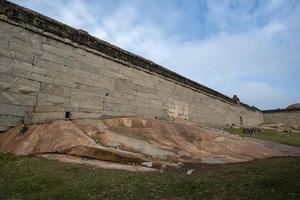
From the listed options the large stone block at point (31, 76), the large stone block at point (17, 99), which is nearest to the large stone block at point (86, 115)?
the large stone block at point (31, 76)

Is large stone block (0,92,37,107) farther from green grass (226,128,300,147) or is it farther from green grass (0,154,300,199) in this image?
green grass (226,128,300,147)

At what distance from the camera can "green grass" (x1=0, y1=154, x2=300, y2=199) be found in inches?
193

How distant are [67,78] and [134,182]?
5326 mm

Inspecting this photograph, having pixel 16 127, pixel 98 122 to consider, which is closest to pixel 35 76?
pixel 16 127

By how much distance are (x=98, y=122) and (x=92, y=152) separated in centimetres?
244

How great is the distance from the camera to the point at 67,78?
Result: 9711mm

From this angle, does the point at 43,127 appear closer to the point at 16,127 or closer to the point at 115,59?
the point at 16,127

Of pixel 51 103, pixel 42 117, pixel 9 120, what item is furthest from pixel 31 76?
pixel 9 120

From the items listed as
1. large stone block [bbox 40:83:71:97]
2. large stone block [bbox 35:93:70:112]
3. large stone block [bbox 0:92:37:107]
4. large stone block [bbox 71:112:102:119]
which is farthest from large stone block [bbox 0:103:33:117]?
large stone block [bbox 71:112:102:119]

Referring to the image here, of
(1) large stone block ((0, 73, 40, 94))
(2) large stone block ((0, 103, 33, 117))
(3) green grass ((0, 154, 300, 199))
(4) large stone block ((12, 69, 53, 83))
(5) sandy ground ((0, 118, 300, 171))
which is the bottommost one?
(3) green grass ((0, 154, 300, 199))

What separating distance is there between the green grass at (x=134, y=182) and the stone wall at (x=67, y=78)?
89.7 inches

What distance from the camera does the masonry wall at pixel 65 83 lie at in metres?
8.21

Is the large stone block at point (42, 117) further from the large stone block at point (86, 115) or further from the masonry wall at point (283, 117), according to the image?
the masonry wall at point (283, 117)

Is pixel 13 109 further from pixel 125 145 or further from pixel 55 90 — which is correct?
pixel 125 145
